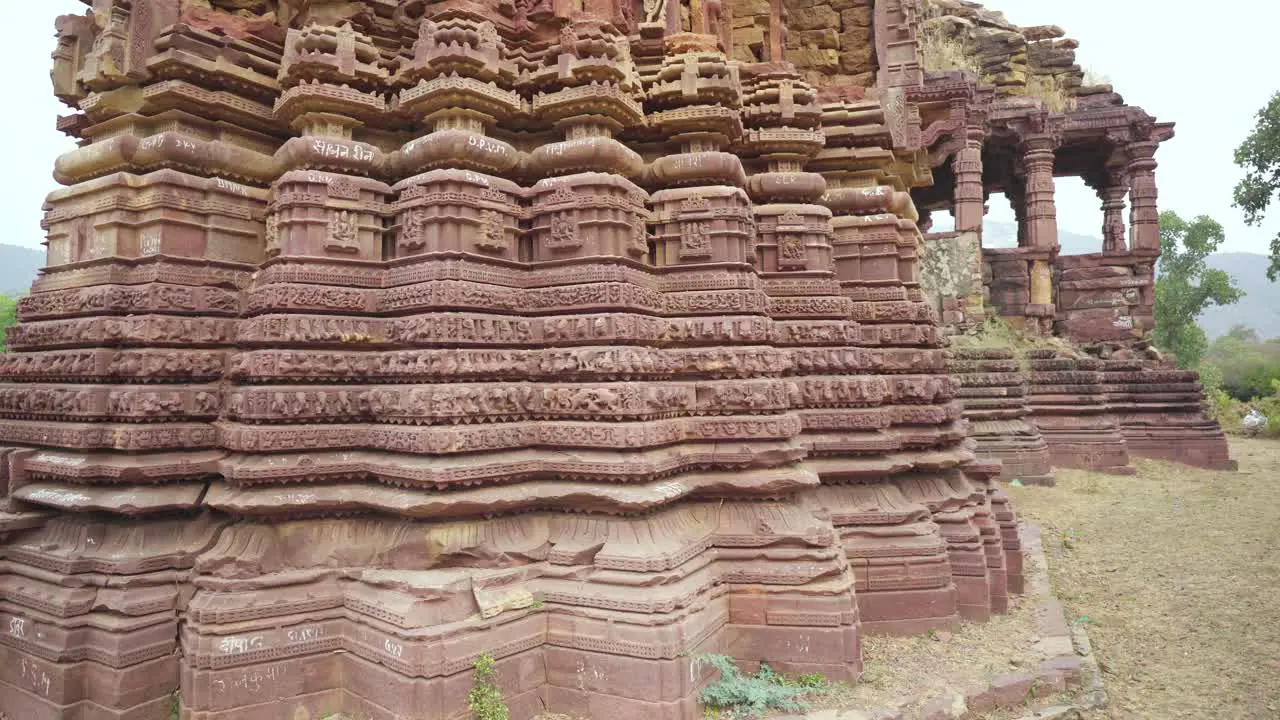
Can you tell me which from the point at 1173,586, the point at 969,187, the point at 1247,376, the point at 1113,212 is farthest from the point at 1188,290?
the point at 1173,586

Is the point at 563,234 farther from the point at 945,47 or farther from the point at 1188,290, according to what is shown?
the point at 1188,290

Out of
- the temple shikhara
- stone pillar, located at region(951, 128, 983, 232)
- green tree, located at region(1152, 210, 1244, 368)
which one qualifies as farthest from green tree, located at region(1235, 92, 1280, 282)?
the temple shikhara

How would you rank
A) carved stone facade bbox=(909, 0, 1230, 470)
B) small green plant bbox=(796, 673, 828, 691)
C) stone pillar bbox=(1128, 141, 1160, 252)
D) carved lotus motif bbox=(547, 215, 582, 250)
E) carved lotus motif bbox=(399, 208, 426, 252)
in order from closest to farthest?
small green plant bbox=(796, 673, 828, 691) → carved lotus motif bbox=(399, 208, 426, 252) → carved lotus motif bbox=(547, 215, 582, 250) → carved stone facade bbox=(909, 0, 1230, 470) → stone pillar bbox=(1128, 141, 1160, 252)

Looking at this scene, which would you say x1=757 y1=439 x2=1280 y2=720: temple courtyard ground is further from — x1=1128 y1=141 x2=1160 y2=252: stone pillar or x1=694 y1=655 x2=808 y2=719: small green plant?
x1=1128 y1=141 x2=1160 y2=252: stone pillar

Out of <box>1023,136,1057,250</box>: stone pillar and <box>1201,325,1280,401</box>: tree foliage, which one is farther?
<box>1201,325,1280,401</box>: tree foliage

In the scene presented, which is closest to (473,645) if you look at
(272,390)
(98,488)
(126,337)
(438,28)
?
(272,390)

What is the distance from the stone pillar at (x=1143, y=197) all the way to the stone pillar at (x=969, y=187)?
6465mm

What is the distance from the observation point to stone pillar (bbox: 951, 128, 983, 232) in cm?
2069

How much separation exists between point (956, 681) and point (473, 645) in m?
3.90

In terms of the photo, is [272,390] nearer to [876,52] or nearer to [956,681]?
[956,681]

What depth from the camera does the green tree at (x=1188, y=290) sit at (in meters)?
37.1

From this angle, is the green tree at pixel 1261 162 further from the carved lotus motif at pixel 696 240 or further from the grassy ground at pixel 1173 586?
the carved lotus motif at pixel 696 240

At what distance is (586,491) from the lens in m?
5.68

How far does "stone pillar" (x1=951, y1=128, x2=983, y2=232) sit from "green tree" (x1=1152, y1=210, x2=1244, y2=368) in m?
22.2
